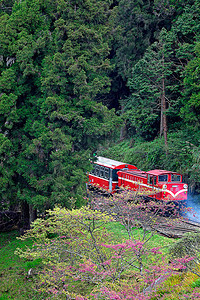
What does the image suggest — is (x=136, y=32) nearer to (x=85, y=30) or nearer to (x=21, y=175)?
(x=85, y=30)

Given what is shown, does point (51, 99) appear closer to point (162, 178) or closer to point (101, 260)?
point (162, 178)

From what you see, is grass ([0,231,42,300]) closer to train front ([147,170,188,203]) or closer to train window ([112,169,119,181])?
train front ([147,170,188,203])

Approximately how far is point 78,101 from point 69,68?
1.80 metres

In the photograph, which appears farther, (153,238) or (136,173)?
(136,173)

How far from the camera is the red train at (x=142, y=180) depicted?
1783 centimetres

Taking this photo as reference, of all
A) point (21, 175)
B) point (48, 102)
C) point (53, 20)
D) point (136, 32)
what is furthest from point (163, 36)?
point (21, 175)

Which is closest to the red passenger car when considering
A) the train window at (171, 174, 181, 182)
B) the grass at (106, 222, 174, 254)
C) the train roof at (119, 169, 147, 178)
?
the train roof at (119, 169, 147, 178)

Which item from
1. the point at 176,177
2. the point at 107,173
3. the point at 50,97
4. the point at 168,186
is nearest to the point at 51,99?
the point at 50,97

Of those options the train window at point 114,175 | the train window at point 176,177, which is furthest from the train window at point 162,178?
the train window at point 114,175

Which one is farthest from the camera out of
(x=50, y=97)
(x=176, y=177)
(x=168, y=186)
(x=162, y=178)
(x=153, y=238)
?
(x=176, y=177)

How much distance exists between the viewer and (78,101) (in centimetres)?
1680

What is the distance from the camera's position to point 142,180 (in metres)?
19.4

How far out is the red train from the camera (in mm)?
17828

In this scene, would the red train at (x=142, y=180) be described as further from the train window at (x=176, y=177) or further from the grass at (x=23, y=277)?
the grass at (x=23, y=277)
